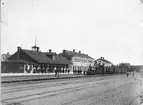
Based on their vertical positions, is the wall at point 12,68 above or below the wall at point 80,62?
below

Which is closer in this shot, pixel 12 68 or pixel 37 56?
pixel 12 68

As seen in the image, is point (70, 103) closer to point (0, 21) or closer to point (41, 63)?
point (0, 21)

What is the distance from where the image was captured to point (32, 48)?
57.4 m

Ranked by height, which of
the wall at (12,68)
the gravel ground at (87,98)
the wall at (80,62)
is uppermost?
the wall at (80,62)

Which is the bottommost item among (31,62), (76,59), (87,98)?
(87,98)

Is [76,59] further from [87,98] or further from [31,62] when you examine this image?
[87,98]

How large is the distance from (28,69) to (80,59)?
33.3 metres

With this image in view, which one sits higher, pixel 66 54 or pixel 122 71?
pixel 66 54

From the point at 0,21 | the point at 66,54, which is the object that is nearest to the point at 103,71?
the point at 66,54

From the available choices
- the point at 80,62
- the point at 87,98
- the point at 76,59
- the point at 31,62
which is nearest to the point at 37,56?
the point at 31,62

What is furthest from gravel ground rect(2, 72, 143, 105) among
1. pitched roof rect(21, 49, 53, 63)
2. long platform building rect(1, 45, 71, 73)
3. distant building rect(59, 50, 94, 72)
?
distant building rect(59, 50, 94, 72)

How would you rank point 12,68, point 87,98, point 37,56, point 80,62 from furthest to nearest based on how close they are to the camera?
point 80,62 < point 37,56 < point 12,68 < point 87,98

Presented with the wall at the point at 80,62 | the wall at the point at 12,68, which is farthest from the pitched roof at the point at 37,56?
the wall at the point at 80,62

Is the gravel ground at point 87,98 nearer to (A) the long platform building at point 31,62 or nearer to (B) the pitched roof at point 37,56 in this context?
(A) the long platform building at point 31,62
